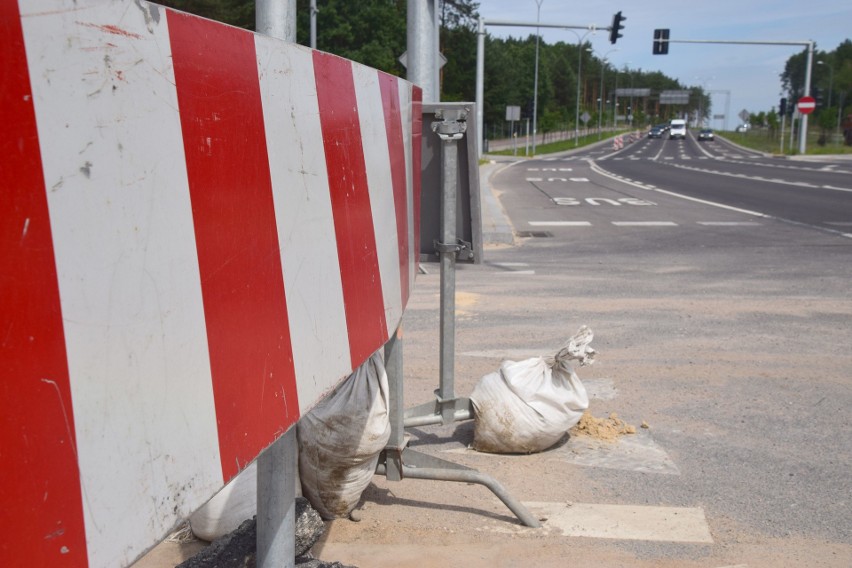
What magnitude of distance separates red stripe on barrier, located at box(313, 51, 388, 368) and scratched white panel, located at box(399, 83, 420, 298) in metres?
0.63

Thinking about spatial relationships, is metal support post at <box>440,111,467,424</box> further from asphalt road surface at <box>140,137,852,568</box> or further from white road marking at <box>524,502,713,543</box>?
white road marking at <box>524,502,713,543</box>

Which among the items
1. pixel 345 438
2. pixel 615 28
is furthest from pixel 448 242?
pixel 615 28

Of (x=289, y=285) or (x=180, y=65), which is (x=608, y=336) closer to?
(x=289, y=285)

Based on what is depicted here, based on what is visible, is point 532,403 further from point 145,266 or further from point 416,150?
point 145,266

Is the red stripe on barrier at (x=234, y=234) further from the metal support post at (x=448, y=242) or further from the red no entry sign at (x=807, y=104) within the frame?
the red no entry sign at (x=807, y=104)

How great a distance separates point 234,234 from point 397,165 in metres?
1.36

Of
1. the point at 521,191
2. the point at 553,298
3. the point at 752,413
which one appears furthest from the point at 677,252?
the point at 521,191

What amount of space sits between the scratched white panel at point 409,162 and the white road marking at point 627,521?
1144 mm

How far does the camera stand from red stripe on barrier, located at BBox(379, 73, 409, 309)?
9.28 ft

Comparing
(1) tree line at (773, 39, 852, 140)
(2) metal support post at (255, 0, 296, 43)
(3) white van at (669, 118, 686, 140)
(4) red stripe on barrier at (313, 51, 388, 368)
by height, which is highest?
(2) metal support post at (255, 0, 296, 43)

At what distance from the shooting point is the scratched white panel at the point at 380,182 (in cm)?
252

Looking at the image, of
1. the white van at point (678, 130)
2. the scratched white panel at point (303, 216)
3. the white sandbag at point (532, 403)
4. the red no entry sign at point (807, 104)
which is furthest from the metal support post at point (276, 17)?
the white van at point (678, 130)

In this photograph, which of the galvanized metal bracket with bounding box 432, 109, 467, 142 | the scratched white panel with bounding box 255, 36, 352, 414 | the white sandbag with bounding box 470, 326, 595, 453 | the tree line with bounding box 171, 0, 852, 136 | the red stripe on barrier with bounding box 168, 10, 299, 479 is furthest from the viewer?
the tree line with bounding box 171, 0, 852, 136

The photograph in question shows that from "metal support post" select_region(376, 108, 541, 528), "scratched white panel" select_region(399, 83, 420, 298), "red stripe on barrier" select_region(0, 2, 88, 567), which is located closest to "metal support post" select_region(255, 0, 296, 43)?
"scratched white panel" select_region(399, 83, 420, 298)
